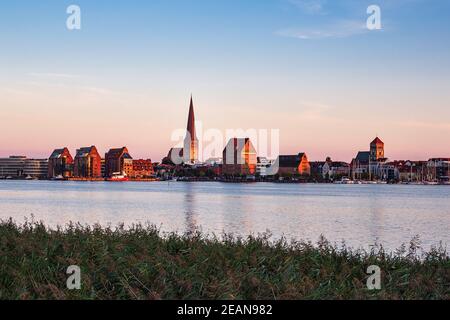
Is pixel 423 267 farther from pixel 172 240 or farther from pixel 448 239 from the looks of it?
pixel 448 239

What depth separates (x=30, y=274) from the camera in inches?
460

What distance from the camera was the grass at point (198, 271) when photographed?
1052 cm

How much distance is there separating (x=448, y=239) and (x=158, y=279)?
115 feet

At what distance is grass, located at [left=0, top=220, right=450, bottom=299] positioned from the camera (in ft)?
34.5

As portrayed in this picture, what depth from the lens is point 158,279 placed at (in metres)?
11.0

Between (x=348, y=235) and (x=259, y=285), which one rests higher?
(x=259, y=285)

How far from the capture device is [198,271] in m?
12.1
